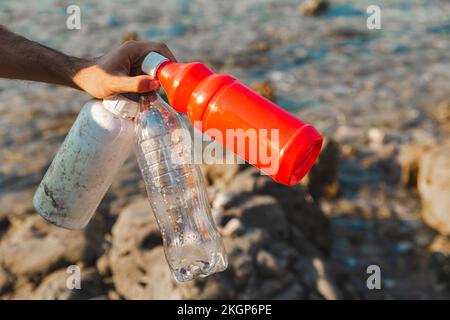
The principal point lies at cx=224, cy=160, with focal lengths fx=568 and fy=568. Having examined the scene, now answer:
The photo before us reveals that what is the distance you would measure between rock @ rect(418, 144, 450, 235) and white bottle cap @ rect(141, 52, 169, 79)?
3.62 m

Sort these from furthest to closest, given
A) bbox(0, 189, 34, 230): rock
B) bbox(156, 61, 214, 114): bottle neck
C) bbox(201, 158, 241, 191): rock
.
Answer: bbox(0, 189, 34, 230): rock, bbox(201, 158, 241, 191): rock, bbox(156, 61, 214, 114): bottle neck

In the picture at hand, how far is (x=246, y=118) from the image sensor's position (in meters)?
2.06

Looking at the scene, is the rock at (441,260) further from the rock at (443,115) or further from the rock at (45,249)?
the rock at (45,249)

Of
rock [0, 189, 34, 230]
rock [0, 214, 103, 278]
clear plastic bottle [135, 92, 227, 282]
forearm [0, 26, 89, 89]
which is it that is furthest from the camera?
rock [0, 189, 34, 230]

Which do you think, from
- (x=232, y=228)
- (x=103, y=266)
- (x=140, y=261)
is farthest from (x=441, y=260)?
(x=103, y=266)

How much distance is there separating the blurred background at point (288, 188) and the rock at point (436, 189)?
0.5 inches

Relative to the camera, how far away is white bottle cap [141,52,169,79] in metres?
2.34

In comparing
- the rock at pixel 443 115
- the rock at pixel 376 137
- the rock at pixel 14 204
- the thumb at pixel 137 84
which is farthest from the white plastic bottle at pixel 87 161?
the rock at pixel 443 115

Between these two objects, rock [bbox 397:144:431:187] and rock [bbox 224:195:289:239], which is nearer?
rock [bbox 224:195:289:239]

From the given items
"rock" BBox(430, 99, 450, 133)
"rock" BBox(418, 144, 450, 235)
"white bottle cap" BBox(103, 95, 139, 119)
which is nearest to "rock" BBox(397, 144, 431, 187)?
"rock" BBox(418, 144, 450, 235)

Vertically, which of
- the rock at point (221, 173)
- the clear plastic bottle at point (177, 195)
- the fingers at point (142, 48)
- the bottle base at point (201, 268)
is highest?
the fingers at point (142, 48)

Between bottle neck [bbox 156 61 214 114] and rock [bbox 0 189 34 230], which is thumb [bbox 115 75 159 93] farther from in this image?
rock [bbox 0 189 34 230]

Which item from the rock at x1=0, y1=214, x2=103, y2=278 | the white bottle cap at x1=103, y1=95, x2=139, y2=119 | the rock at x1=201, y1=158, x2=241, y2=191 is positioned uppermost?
the white bottle cap at x1=103, y1=95, x2=139, y2=119

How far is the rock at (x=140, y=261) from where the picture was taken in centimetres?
367
